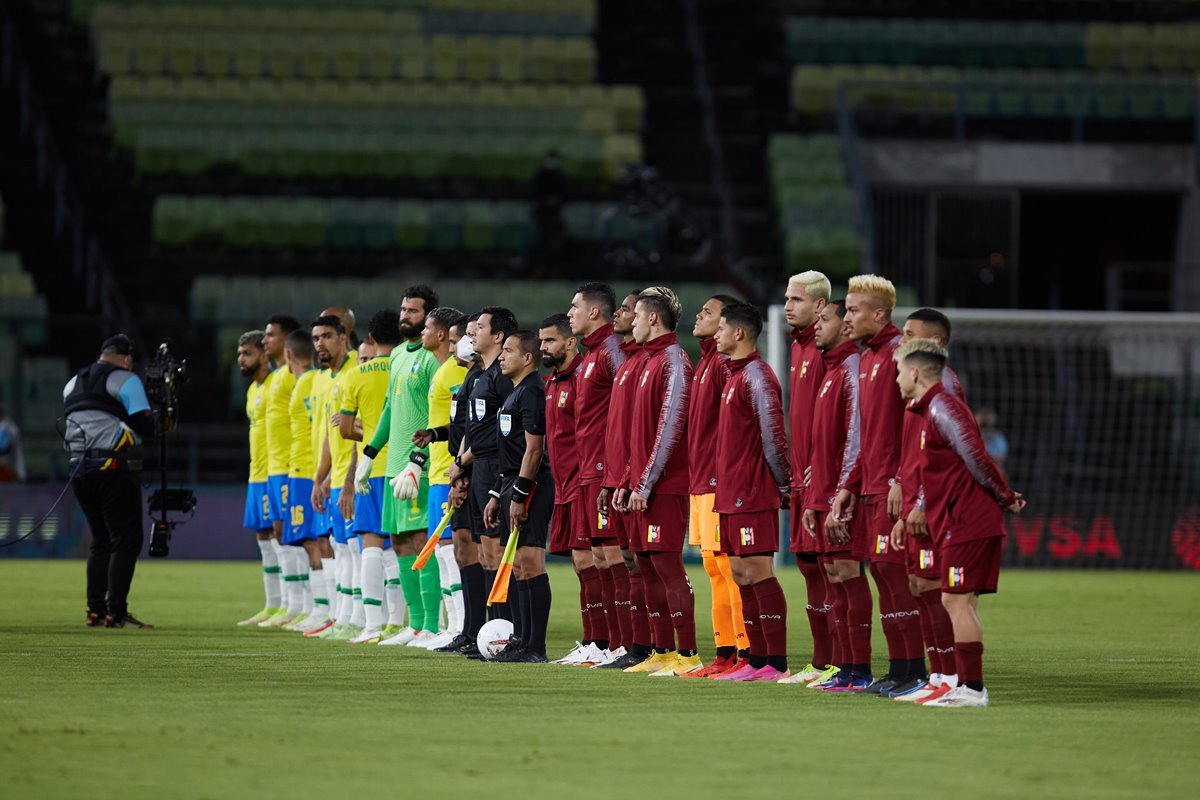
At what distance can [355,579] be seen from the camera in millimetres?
13016

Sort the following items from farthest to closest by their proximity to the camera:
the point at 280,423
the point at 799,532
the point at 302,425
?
the point at 280,423, the point at 302,425, the point at 799,532

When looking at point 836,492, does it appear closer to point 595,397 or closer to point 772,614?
point 772,614

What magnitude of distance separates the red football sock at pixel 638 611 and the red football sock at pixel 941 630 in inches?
88.8

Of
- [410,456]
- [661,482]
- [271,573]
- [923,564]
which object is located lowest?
[271,573]

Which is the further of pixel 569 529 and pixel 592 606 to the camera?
pixel 592 606

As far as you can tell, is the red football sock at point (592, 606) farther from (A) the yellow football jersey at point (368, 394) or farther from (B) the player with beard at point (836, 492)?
(A) the yellow football jersey at point (368, 394)

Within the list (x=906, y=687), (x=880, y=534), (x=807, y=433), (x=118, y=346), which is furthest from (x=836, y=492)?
(x=118, y=346)

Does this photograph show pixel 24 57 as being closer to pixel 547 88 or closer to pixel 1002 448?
pixel 547 88

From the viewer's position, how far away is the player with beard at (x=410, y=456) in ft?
39.5

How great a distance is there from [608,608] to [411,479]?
161 cm

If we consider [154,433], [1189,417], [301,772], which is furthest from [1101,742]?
[1189,417]

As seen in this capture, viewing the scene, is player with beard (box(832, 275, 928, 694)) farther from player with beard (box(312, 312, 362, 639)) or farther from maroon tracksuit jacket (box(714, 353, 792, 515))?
player with beard (box(312, 312, 362, 639))

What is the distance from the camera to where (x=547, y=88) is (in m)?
30.8

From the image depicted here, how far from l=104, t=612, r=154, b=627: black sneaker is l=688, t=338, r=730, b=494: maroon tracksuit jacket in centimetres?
499
